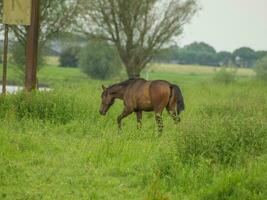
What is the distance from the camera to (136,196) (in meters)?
8.20

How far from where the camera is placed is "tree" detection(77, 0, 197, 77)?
105ft

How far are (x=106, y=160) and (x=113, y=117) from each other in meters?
5.52

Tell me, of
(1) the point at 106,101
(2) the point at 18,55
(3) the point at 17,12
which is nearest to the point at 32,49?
(3) the point at 17,12

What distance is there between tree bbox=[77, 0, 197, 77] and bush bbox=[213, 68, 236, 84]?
6809 millimetres

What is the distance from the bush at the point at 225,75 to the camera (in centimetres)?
3888

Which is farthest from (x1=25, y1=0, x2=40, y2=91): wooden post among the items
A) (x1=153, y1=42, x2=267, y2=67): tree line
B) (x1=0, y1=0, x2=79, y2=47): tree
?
(x1=153, y1=42, x2=267, y2=67): tree line

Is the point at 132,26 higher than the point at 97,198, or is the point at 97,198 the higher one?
the point at 132,26

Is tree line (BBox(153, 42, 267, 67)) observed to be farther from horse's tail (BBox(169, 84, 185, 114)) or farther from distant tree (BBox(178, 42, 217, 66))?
horse's tail (BBox(169, 84, 185, 114))

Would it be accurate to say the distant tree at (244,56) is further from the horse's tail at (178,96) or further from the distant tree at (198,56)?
the horse's tail at (178,96)

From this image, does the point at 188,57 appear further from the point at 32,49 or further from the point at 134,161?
the point at 134,161

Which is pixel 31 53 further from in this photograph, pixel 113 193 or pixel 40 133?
pixel 113 193

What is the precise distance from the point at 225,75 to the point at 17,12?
25323 millimetres

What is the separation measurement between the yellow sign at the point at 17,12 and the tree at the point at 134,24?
15.6m

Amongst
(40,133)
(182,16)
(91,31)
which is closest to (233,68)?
(182,16)
